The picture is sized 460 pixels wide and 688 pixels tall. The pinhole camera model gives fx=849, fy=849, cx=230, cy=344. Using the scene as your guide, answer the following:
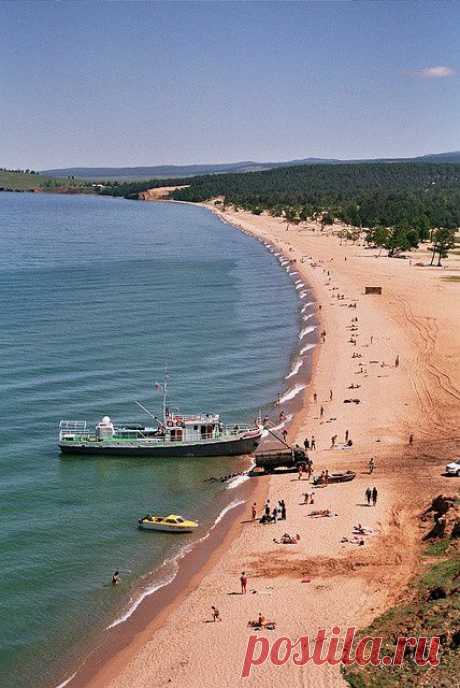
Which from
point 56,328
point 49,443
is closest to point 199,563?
point 49,443

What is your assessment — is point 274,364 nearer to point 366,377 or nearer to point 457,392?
point 366,377

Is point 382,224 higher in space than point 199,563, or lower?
higher

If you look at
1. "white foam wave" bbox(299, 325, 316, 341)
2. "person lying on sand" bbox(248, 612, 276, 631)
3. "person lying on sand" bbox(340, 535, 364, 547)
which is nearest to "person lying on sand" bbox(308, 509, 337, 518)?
"person lying on sand" bbox(340, 535, 364, 547)

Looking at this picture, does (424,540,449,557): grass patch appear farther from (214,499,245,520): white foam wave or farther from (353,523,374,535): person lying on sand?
(214,499,245,520): white foam wave

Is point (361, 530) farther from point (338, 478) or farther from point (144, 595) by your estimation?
point (144, 595)

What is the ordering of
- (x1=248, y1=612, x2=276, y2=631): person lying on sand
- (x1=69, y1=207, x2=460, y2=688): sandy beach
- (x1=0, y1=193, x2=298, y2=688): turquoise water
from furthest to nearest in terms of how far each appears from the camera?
(x1=0, y1=193, x2=298, y2=688): turquoise water → (x1=248, y1=612, x2=276, y2=631): person lying on sand → (x1=69, y1=207, x2=460, y2=688): sandy beach
